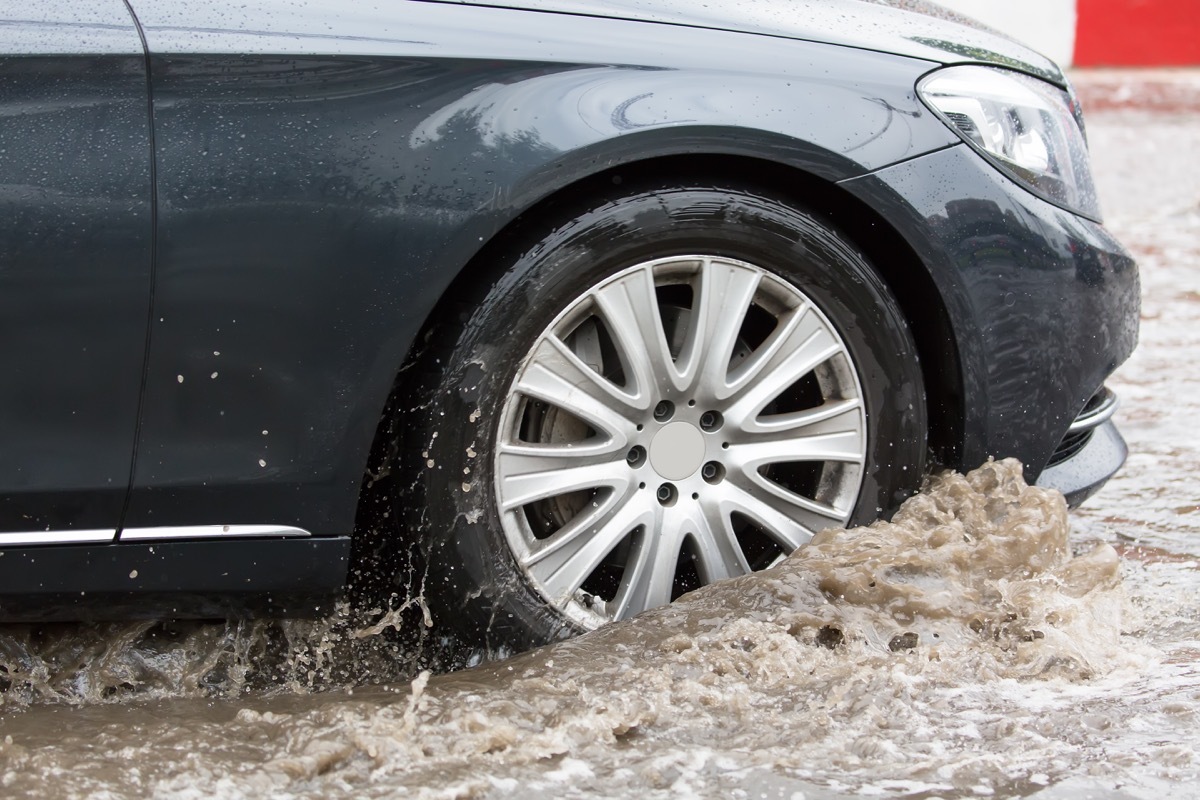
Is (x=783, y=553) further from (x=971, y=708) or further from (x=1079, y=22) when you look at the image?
(x=1079, y=22)

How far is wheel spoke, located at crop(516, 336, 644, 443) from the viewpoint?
2410 millimetres

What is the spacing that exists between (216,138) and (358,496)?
0.61 m

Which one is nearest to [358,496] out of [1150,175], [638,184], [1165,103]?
[638,184]

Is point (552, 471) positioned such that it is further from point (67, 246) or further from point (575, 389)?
point (67, 246)

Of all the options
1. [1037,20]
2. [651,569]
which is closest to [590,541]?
[651,569]

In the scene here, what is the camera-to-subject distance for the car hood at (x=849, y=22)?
245 cm

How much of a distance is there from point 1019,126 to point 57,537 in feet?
6.25

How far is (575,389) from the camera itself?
2.44 metres

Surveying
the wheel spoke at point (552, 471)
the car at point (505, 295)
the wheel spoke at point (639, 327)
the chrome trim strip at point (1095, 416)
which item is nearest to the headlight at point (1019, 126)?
the car at point (505, 295)

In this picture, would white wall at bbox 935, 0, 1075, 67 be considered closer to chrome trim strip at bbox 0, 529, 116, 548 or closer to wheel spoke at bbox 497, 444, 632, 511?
wheel spoke at bbox 497, 444, 632, 511

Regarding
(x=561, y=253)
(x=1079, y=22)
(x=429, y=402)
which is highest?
(x=1079, y=22)

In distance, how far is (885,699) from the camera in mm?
2350

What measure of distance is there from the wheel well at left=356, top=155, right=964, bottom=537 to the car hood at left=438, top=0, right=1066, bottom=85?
0.25 m

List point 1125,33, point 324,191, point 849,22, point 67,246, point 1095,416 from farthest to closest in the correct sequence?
1. point 1125,33
2. point 1095,416
3. point 849,22
4. point 324,191
5. point 67,246
